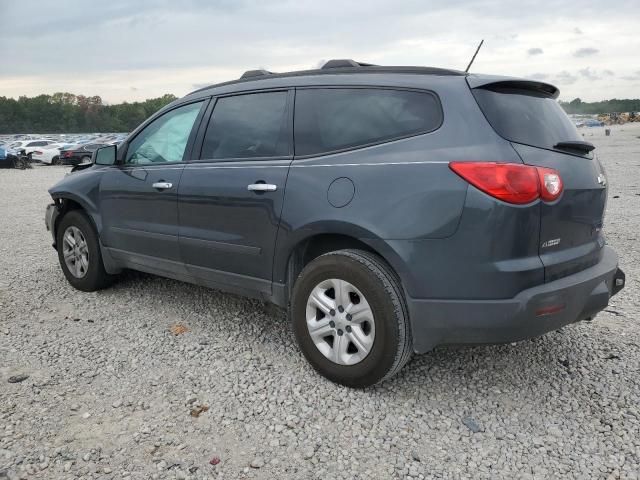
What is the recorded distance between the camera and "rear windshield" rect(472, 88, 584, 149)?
9.62 ft

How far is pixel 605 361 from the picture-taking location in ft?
12.0

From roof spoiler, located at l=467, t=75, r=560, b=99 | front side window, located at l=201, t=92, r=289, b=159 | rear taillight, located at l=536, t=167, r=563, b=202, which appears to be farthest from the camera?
front side window, located at l=201, t=92, r=289, b=159

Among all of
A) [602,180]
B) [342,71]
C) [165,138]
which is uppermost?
[342,71]

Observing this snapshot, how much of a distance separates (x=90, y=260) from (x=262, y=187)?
2344mm

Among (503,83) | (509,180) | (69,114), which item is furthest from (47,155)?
(69,114)

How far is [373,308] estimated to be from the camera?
304 centimetres

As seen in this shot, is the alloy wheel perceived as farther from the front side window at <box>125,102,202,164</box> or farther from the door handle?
the front side window at <box>125,102,202,164</box>

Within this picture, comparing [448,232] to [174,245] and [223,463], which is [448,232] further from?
[174,245]

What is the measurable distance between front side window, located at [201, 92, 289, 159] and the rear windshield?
1268 mm

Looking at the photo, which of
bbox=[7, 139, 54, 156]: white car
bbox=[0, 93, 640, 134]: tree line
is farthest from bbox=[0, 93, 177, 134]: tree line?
bbox=[7, 139, 54, 156]: white car

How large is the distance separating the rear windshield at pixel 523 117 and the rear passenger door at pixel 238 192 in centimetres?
124

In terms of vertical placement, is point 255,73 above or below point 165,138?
above

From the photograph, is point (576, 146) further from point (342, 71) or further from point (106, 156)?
point (106, 156)

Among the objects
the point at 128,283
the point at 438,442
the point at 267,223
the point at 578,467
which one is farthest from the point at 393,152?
the point at 128,283
